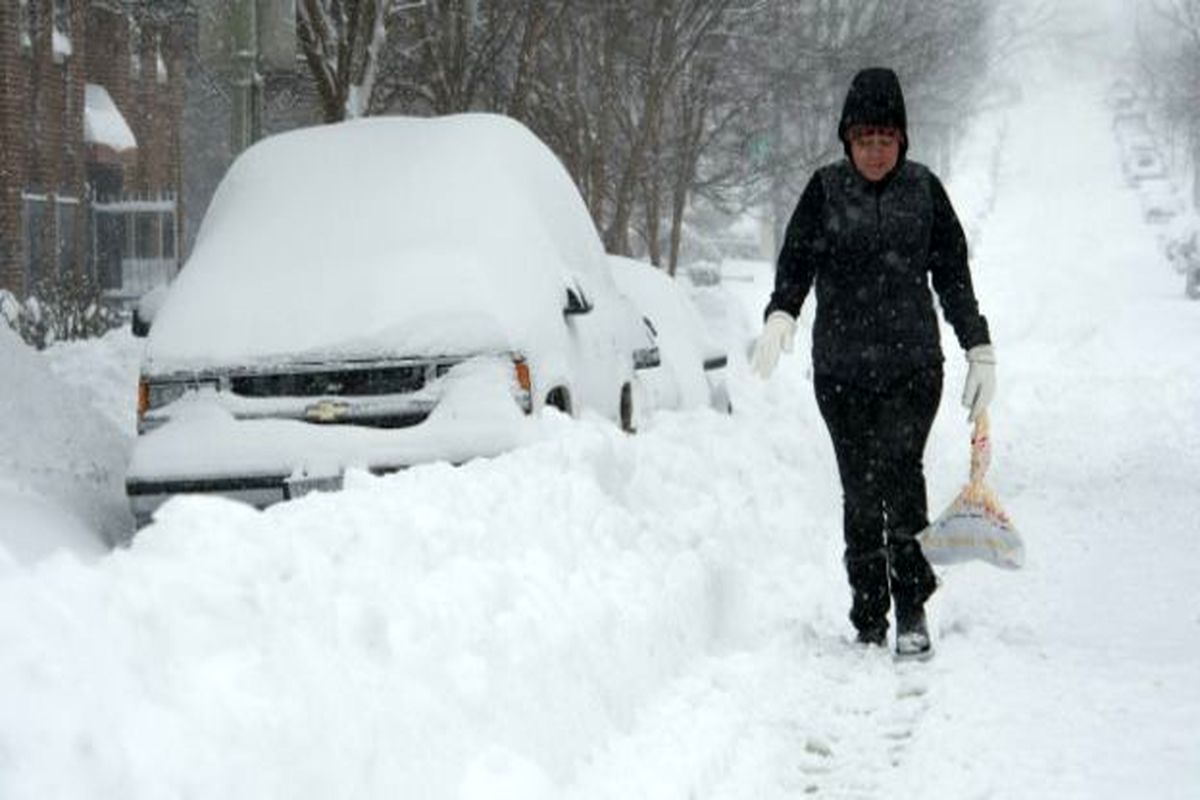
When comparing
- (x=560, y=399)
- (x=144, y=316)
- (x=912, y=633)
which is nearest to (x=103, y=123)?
(x=144, y=316)

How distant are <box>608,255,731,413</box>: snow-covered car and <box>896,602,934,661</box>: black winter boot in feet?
16.6

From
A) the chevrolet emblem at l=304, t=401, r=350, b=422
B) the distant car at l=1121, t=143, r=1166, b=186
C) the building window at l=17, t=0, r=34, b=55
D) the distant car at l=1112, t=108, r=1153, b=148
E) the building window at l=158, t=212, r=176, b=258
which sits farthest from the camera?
the distant car at l=1112, t=108, r=1153, b=148

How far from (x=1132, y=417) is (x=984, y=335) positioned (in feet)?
37.7

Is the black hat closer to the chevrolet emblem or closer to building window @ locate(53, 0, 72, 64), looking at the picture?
the chevrolet emblem

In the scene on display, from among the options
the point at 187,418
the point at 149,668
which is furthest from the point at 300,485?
the point at 149,668

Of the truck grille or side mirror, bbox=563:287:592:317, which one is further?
side mirror, bbox=563:287:592:317

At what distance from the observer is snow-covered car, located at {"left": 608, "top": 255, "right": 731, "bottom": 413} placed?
11336mm

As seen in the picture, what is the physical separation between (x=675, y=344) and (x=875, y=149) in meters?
6.22

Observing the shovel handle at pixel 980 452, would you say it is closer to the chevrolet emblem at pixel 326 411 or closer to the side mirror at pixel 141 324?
the chevrolet emblem at pixel 326 411

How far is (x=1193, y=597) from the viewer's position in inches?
288

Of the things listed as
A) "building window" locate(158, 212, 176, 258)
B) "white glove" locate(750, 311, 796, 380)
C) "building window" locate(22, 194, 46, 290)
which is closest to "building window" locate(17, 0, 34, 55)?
"building window" locate(22, 194, 46, 290)

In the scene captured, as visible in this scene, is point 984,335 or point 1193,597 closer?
point 984,335

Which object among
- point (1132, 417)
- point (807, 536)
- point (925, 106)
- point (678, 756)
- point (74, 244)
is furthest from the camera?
point (925, 106)

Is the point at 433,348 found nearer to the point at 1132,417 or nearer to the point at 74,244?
the point at 1132,417
